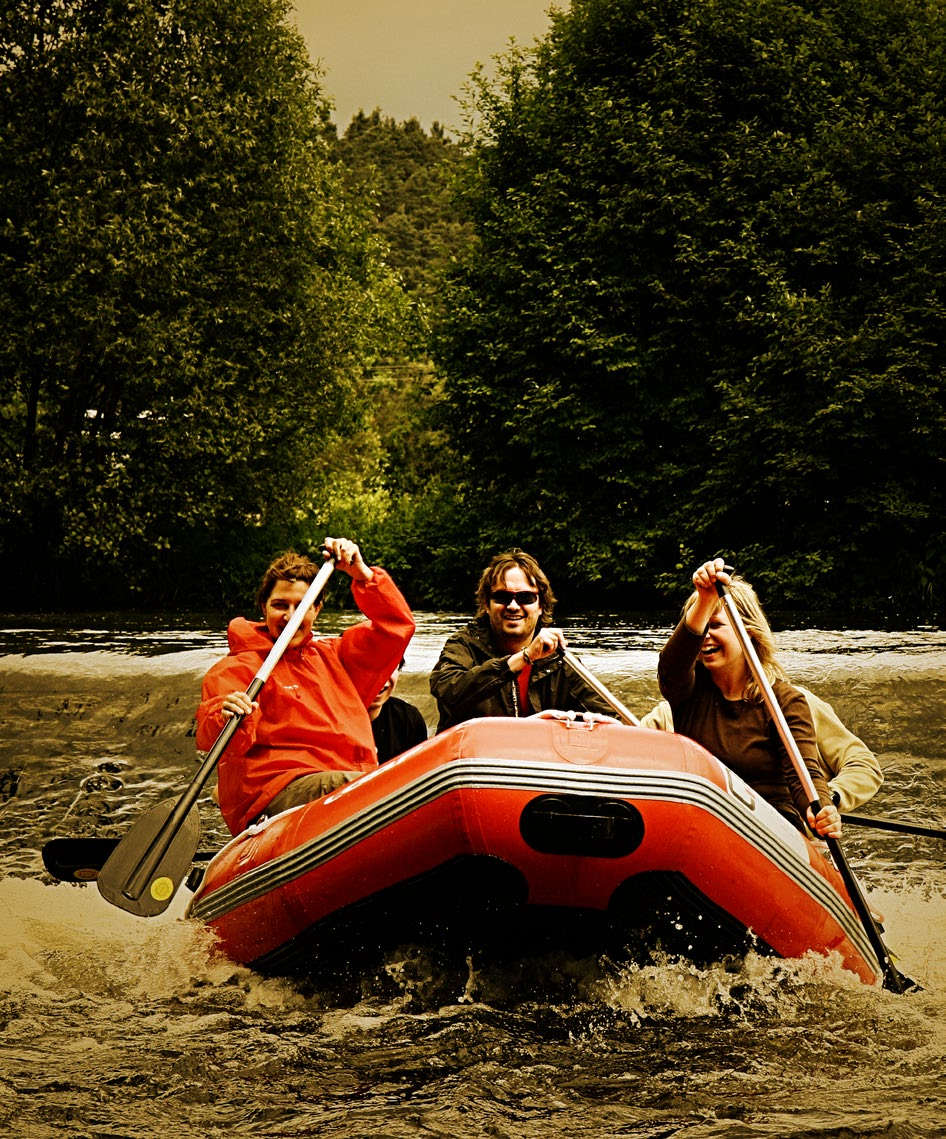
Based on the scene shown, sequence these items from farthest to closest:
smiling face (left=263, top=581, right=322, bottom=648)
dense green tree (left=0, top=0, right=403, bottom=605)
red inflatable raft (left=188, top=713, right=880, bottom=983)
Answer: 1. dense green tree (left=0, top=0, right=403, bottom=605)
2. smiling face (left=263, top=581, right=322, bottom=648)
3. red inflatable raft (left=188, top=713, right=880, bottom=983)

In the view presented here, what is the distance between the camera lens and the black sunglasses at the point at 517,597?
449 centimetres

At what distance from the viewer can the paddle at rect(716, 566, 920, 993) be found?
3.80m

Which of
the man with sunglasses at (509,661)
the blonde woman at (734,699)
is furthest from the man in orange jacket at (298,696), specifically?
the blonde woman at (734,699)

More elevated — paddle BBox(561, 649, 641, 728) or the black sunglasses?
the black sunglasses

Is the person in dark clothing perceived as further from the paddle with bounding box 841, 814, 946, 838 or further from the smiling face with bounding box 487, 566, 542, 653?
the paddle with bounding box 841, 814, 946, 838

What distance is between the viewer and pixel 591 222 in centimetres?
1812

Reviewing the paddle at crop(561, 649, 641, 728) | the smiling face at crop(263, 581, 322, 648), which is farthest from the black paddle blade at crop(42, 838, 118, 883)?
the paddle at crop(561, 649, 641, 728)

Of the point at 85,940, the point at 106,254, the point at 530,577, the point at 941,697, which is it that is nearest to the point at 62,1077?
the point at 85,940

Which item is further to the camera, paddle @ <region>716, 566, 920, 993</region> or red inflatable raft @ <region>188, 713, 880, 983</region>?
paddle @ <region>716, 566, 920, 993</region>

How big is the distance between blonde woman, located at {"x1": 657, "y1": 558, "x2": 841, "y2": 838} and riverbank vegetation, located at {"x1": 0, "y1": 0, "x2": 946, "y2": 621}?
11.5m

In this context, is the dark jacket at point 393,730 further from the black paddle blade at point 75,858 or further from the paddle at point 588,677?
the black paddle blade at point 75,858

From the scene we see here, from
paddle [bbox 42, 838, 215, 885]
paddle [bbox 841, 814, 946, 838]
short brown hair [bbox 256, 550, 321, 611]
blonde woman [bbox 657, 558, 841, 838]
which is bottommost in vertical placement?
paddle [bbox 841, 814, 946, 838]

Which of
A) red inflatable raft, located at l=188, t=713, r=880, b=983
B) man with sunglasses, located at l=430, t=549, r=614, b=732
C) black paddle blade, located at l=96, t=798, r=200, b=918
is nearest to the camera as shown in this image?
red inflatable raft, located at l=188, t=713, r=880, b=983

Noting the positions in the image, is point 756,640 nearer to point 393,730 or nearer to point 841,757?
point 841,757
